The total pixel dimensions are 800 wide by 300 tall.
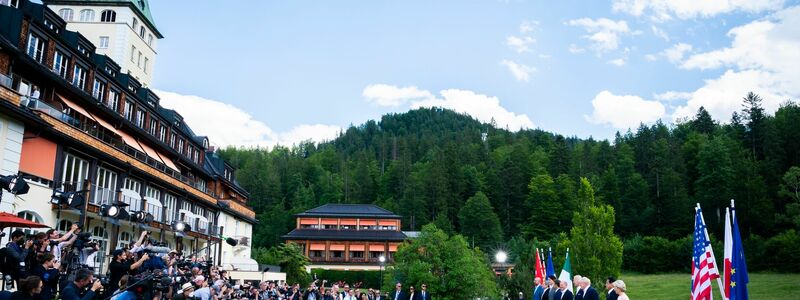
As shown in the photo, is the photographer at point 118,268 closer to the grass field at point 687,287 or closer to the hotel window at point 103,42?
the hotel window at point 103,42

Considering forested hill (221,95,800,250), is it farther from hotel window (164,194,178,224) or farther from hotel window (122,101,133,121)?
hotel window (122,101,133,121)

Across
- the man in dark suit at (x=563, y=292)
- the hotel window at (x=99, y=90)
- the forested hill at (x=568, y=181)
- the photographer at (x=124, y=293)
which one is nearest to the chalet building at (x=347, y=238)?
the forested hill at (x=568, y=181)

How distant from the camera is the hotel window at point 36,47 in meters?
23.6

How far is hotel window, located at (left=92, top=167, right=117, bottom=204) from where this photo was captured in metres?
26.3

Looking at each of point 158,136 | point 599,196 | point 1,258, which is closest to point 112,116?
point 158,136

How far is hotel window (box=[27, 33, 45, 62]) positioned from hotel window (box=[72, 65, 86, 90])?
2.64m

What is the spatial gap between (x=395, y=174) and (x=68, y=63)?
87.6 m

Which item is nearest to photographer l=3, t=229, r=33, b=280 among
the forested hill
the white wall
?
the white wall

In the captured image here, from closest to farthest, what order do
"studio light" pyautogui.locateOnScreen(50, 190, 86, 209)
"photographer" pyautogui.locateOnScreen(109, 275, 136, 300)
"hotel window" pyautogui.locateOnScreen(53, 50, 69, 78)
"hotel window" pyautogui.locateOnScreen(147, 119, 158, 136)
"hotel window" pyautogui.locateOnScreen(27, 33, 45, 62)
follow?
"photographer" pyautogui.locateOnScreen(109, 275, 136, 300) → "studio light" pyautogui.locateOnScreen(50, 190, 86, 209) → "hotel window" pyautogui.locateOnScreen(27, 33, 45, 62) → "hotel window" pyautogui.locateOnScreen(53, 50, 69, 78) → "hotel window" pyautogui.locateOnScreen(147, 119, 158, 136)

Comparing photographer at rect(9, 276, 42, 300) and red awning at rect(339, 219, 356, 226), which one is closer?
photographer at rect(9, 276, 42, 300)

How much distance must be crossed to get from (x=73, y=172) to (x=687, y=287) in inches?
1752

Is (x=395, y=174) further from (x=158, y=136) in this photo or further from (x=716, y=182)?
(x=158, y=136)

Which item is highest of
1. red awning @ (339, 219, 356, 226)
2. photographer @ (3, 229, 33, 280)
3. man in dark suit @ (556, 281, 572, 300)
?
red awning @ (339, 219, 356, 226)

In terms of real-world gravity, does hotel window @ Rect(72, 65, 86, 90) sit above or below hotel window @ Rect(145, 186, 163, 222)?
above
